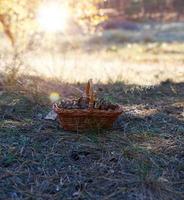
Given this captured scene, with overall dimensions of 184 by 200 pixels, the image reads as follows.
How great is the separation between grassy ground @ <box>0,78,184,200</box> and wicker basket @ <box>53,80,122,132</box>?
80mm

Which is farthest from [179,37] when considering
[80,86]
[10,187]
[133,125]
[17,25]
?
[10,187]

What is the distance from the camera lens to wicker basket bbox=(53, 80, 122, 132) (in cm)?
427

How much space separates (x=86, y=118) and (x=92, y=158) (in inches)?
21.6

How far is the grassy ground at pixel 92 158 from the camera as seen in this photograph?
334 centimetres

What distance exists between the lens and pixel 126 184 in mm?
3408

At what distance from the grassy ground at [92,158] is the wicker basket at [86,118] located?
80mm

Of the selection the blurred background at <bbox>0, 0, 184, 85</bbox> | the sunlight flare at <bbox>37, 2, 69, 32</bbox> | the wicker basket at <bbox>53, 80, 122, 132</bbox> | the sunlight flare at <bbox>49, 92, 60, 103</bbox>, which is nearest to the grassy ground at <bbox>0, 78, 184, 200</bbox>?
the wicker basket at <bbox>53, 80, 122, 132</bbox>

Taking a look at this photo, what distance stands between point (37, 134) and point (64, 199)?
1226 mm

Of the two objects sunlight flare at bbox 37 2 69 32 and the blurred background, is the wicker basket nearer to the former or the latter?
the blurred background

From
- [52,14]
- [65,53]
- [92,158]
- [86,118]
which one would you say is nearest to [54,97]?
[86,118]

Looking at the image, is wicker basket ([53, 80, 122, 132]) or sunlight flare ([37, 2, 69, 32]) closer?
wicker basket ([53, 80, 122, 132])

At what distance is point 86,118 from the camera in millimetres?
4312

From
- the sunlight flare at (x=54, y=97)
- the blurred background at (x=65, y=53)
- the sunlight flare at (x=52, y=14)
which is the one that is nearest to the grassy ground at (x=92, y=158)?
the sunlight flare at (x=54, y=97)

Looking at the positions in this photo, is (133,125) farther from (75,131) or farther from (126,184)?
(126,184)
